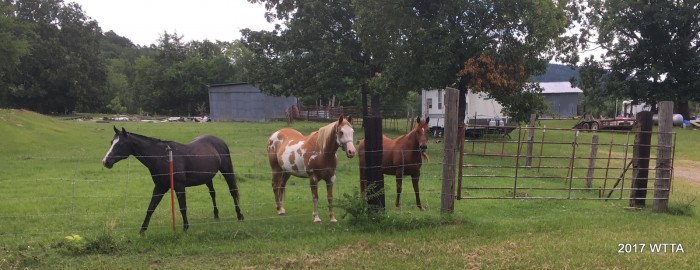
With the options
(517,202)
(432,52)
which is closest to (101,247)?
(517,202)

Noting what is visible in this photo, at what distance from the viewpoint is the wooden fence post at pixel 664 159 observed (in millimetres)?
8227

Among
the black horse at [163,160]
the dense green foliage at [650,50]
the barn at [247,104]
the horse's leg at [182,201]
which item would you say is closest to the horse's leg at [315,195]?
the black horse at [163,160]

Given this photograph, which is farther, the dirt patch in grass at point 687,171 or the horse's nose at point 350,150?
the dirt patch in grass at point 687,171

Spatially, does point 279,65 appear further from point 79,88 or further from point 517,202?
point 79,88

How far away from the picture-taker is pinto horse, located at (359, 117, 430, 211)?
28.6 ft

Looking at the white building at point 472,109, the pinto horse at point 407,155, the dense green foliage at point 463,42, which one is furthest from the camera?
the white building at point 472,109

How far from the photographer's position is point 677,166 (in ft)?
59.8

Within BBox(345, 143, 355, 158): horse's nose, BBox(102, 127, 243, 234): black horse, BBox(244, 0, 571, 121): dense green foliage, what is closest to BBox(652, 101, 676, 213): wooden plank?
BBox(345, 143, 355, 158): horse's nose

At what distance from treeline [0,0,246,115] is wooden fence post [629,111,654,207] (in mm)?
53729

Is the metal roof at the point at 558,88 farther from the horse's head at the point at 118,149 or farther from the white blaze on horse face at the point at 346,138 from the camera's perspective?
the horse's head at the point at 118,149

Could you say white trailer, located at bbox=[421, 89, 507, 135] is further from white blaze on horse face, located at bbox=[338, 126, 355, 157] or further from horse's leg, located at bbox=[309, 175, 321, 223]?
white blaze on horse face, located at bbox=[338, 126, 355, 157]

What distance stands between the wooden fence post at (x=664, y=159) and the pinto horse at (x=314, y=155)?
532cm

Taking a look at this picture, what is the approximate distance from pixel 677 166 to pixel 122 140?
1911 cm

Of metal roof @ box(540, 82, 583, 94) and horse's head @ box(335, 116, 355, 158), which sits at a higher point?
metal roof @ box(540, 82, 583, 94)
